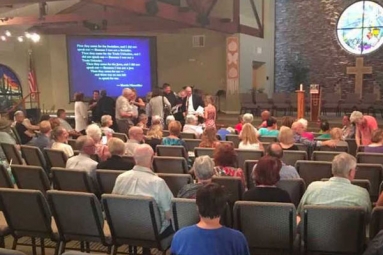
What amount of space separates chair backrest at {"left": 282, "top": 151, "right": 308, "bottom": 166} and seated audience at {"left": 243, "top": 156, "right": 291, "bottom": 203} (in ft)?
6.20

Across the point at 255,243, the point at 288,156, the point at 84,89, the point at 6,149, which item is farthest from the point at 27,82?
the point at 255,243

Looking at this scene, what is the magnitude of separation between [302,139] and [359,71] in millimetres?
10118

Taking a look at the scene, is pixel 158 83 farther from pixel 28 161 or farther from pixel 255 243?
pixel 255 243

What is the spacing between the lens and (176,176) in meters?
3.81

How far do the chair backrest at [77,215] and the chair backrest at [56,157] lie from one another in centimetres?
191

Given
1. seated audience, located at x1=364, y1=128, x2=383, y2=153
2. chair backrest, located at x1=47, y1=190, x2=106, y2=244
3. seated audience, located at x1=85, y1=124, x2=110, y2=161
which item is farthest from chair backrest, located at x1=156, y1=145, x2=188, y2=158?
chair backrest, located at x1=47, y1=190, x2=106, y2=244

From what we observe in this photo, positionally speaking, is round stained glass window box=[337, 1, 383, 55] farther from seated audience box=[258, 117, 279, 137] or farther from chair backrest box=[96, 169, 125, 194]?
chair backrest box=[96, 169, 125, 194]

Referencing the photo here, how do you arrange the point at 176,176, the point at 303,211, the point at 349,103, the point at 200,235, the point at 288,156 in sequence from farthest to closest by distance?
1. the point at 349,103
2. the point at 288,156
3. the point at 176,176
4. the point at 303,211
5. the point at 200,235

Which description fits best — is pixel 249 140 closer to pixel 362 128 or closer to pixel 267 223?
pixel 362 128

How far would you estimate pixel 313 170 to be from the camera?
445 centimetres

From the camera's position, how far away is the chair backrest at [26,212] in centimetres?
321

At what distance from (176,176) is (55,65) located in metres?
12.9

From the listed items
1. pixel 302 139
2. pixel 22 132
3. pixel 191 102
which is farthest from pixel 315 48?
pixel 22 132

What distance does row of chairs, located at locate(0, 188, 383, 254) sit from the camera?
9.39ft
